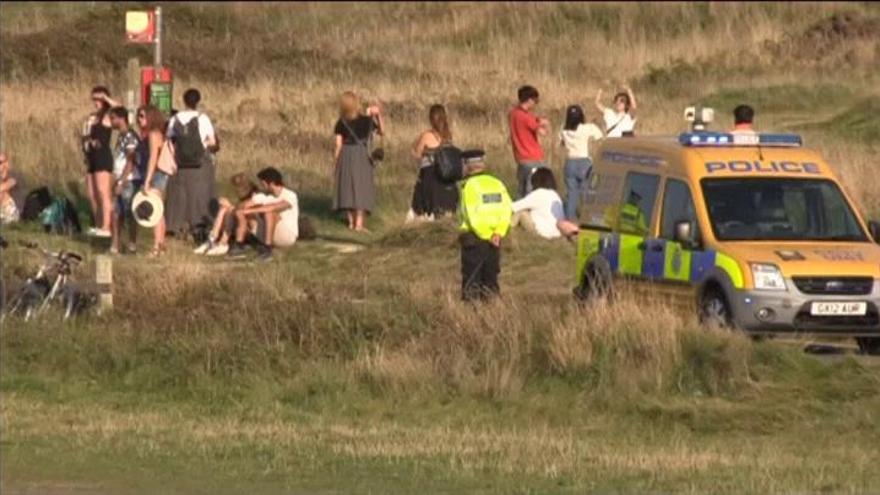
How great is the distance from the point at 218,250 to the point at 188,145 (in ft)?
4.20

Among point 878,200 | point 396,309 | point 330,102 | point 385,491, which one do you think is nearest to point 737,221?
point 396,309

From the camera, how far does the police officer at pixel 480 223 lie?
19812 millimetres

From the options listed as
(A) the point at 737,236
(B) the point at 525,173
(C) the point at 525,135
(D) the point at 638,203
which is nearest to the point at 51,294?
(D) the point at 638,203

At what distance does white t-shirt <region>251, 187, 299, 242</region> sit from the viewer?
27516mm

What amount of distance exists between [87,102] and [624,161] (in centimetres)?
2136

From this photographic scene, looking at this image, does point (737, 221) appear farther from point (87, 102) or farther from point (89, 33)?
point (89, 33)

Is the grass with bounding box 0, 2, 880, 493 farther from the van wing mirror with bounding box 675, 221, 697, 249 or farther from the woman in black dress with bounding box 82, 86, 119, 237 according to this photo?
the van wing mirror with bounding box 675, 221, 697, 249

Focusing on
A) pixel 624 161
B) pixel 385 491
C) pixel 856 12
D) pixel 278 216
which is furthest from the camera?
pixel 856 12

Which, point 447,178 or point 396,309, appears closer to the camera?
point 396,309

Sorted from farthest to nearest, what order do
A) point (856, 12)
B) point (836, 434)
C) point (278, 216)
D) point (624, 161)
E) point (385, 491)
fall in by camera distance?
1. point (856, 12)
2. point (278, 216)
3. point (624, 161)
4. point (836, 434)
5. point (385, 491)

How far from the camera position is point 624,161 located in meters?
21.3

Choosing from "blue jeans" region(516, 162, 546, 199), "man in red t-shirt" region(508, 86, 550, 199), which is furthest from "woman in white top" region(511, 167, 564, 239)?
"man in red t-shirt" region(508, 86, 550, 199)

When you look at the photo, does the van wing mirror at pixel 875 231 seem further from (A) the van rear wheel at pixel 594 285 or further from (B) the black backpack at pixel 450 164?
(B) the black backpack at pixel 450 164

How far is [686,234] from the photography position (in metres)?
20.0
